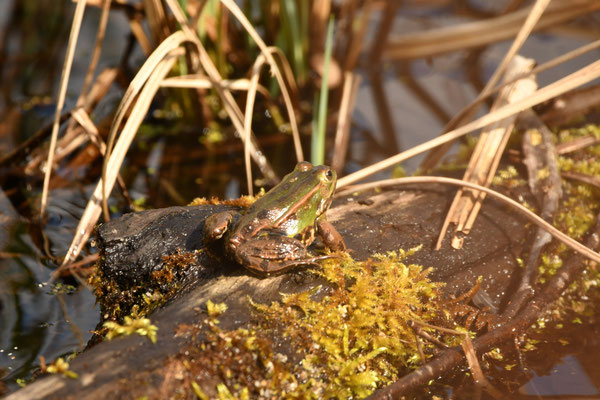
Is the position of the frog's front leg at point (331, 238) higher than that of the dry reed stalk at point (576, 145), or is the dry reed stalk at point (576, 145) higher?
the dry reed stalk at point (576, 145)

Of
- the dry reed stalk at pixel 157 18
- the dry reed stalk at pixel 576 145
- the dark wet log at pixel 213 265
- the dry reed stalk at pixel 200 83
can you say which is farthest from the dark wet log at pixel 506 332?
the dry reed stalk at pixel 157 18

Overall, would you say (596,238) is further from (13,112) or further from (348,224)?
(13,112)

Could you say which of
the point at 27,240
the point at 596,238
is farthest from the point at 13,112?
the point at 596,238

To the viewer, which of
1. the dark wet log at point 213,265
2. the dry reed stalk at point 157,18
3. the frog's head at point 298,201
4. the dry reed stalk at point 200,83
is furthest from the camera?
the dry reed stalk at point 157,18

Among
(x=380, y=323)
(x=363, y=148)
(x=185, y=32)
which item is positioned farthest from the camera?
(x=363, y=148)

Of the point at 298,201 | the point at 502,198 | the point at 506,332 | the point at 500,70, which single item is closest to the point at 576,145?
the point at 500,70

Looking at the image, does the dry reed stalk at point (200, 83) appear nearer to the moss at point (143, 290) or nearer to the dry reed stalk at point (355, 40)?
the dry reed stalk at point (355, 40)

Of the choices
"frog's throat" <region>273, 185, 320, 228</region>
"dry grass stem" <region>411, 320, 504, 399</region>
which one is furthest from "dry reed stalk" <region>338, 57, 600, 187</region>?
"dry grass stem" <region>411, 320, 504, 399</region>
